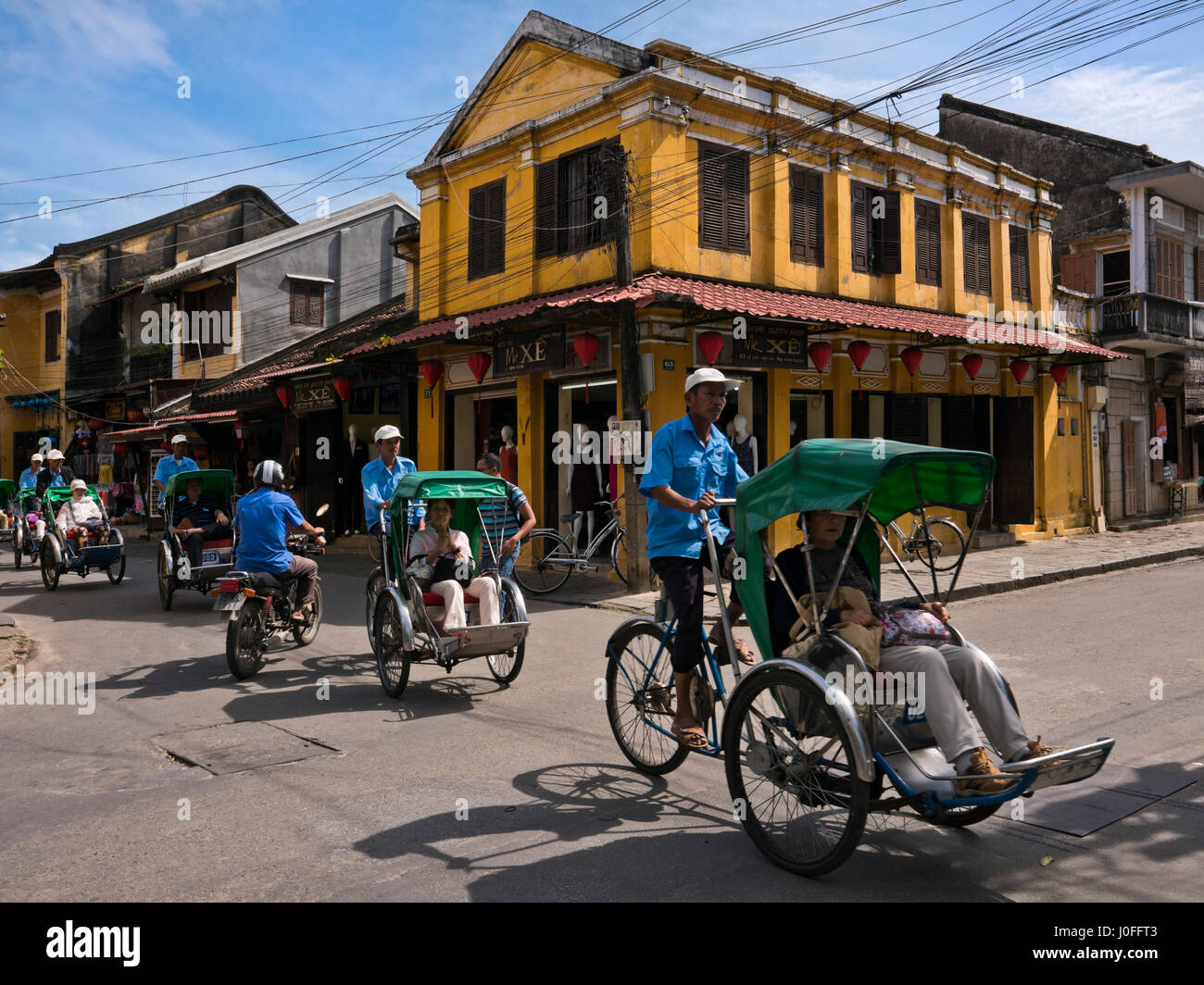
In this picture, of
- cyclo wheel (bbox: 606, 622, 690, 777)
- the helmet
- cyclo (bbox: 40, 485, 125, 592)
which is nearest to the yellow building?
the helmet

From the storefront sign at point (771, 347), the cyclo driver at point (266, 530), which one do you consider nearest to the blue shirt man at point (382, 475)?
the cyclo driver at point (266, 530)

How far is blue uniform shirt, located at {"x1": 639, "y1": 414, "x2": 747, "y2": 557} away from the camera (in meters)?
4.89

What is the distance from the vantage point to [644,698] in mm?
5086

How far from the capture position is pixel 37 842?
14.0ft

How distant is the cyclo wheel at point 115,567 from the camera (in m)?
14.4

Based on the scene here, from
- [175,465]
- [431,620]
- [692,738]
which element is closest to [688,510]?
[692,738]

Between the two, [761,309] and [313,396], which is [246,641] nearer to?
[761,309]

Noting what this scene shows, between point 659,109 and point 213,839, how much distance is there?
12007mm

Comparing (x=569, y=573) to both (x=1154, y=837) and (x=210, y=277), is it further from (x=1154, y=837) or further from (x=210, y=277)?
(x=210, y=277)

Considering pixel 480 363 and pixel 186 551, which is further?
pixel 480 363

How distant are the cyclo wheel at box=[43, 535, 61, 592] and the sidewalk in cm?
733

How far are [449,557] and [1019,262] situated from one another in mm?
17351
